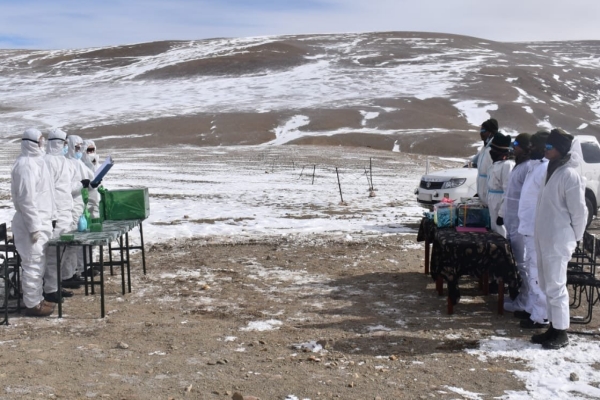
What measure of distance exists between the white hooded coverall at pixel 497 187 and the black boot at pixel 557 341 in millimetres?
1756

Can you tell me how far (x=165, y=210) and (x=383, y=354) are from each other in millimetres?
10673

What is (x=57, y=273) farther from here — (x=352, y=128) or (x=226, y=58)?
(x=226, y=58)

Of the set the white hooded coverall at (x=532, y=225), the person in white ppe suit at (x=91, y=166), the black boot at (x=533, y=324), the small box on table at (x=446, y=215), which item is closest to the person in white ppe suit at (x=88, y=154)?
the person in white ppe suit at (x=91, y=166)

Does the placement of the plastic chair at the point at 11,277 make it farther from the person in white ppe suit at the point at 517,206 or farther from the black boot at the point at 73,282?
the person in white ppe suit at the point at 517,206

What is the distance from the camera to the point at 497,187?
779 cm

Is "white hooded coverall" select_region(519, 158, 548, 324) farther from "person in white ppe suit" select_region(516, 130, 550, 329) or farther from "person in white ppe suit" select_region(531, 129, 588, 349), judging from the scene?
"person in white ppe suit" select_region(531, 129, 588, 349)

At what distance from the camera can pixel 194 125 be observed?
189 feet

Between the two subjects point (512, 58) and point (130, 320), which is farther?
point (512, 58)

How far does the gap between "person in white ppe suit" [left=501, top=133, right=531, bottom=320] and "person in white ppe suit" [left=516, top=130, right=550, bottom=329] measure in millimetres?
127

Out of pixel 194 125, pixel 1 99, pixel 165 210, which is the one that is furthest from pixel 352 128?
pixel 1 99

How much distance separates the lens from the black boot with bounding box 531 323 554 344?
6.21 metres

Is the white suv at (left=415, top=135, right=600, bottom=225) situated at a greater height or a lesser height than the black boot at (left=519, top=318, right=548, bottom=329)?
greater

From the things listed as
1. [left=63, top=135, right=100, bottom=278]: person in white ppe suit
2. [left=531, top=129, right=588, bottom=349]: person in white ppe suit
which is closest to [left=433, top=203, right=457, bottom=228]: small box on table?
[left=531, top=129, right=588, bottom=349]: person in white ppe suit

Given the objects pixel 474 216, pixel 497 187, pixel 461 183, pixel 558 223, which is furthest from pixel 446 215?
pixel 461 183
